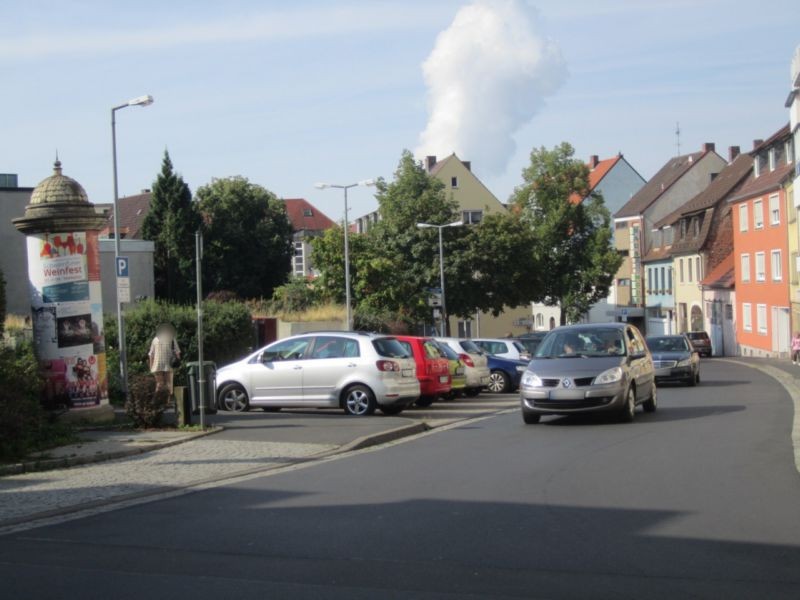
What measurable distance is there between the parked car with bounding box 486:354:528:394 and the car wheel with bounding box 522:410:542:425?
1168 cm

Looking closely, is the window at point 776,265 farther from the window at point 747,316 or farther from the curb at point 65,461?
the curb at point 65,461

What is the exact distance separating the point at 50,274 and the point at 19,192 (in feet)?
87.8

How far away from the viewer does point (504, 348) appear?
31.1 meters

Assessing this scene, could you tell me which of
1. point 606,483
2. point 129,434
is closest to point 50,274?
point 129,434

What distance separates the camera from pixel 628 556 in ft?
25.3

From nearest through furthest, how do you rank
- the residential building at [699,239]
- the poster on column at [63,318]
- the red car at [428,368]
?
the poster on column at [63,318]
the red car at [428,368]
the residential building at [699,239]

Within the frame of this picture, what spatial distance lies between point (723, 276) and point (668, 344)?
38374 mm

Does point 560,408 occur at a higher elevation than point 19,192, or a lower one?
lower

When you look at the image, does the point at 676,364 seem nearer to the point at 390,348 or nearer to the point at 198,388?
the point at 390,348

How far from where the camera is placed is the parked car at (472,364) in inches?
1067

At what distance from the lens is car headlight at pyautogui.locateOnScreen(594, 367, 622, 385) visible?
17672 mm

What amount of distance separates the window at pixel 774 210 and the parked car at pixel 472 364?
110ft

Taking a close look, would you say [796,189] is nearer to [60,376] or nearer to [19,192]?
[19,192]

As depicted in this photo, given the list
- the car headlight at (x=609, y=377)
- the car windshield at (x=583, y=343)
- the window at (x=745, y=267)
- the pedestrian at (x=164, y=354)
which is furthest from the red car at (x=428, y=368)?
the window at (x=745, y=267)
